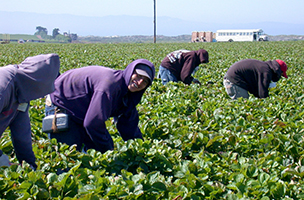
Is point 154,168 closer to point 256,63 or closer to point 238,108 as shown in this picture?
point 238,108

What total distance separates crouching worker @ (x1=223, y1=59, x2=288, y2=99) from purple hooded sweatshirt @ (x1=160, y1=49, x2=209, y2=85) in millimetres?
839

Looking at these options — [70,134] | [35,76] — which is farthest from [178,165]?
[35,76]

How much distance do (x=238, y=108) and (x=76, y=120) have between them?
106 inches

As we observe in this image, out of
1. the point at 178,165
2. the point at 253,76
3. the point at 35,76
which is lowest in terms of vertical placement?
the point at 178,165

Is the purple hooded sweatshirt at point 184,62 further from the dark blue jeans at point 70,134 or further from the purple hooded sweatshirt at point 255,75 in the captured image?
the dark blue jeans at point 70,134

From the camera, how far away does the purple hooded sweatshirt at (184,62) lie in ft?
22.4

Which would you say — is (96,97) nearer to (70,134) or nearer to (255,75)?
(70,134)

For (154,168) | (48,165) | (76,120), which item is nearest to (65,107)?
(76,120)

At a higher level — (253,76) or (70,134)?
(253,76)

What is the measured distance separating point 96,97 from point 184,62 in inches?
186

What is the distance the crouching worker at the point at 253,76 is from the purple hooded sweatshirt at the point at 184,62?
839 mm

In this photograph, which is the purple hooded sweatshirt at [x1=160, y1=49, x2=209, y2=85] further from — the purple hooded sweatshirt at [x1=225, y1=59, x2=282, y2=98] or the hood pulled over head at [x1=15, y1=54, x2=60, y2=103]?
the hood pulled over head at [x1=15, y1=54, x2=60, y2=103]

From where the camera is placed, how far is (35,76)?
215cm

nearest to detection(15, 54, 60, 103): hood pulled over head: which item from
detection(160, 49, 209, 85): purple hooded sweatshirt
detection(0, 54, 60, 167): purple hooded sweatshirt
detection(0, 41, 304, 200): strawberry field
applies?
detection(0, 54, 60, 167): purple hooded sweatshirt
